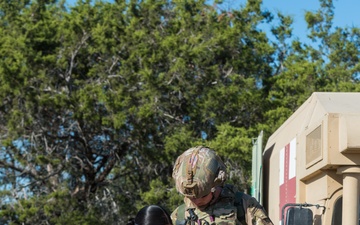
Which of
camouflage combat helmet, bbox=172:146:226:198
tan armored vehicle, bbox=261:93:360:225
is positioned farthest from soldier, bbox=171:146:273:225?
tan armored vehicle, bbox=261:93:360:225

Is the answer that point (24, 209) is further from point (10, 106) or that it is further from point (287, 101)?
point (287, 101)

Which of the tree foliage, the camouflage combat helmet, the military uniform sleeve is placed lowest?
the military uniform sleeve

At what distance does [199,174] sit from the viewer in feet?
14.4

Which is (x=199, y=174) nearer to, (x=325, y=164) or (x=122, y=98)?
(x=325, y=164)

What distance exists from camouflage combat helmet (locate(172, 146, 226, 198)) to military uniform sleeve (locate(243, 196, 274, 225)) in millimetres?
240

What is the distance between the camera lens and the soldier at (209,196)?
440 cm

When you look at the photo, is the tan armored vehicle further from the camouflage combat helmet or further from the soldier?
the camouflage combat helmet

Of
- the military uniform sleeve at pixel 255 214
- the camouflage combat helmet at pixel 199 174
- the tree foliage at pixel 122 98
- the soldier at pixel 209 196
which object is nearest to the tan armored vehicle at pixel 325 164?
the military uniform sleeve at pixel 255 214

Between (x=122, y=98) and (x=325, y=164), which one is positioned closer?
(x=325, y=164)

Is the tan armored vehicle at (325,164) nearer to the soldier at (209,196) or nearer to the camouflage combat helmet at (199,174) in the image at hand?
the soldier at (209,196)

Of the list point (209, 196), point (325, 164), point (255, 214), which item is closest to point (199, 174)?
point (209, 196)

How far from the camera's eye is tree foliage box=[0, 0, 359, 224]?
20000mm

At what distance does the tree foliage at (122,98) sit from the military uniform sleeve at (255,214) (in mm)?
14475

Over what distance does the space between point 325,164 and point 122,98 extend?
53.5 ft
